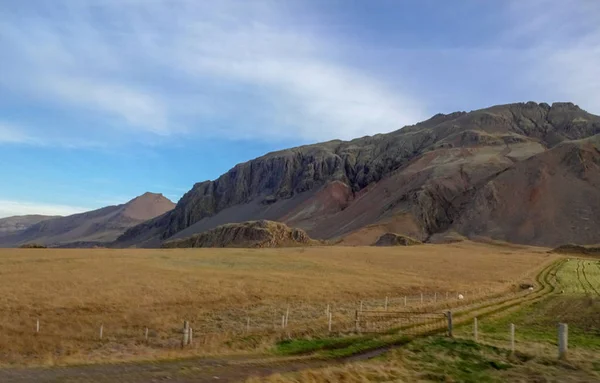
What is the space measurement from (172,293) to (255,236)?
95.4 m

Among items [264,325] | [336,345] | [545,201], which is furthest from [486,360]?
[545,201]

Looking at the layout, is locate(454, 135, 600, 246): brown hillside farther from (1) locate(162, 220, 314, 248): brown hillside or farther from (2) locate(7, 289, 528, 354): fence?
(2) locate(7, 289, 528, 354): fence

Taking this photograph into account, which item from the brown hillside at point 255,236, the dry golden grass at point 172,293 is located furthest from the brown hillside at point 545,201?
the dry golden grass at point 172,293

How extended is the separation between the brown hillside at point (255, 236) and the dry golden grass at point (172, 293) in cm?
5582

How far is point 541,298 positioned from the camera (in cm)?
4103

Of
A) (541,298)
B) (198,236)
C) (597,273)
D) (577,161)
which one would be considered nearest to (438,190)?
(577,161)

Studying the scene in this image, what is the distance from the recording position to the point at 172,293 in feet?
135

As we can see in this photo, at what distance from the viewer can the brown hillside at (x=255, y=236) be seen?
134250mm

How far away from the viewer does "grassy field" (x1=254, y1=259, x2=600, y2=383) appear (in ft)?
48.7

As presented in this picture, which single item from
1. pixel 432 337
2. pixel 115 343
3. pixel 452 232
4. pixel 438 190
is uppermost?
pixel 438 190

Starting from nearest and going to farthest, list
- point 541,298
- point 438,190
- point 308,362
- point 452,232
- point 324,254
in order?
point 308,362 → point 541,298 → point 324,254 → point 452,232 → point 438,190

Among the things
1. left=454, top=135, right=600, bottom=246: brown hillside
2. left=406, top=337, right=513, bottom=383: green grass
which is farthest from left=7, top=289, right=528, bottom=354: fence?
left=454, top=135, right=600, bottom=246: brown hillside

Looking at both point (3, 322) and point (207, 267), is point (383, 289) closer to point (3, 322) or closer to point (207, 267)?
point (207, 267)

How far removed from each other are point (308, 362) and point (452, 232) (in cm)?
13672
